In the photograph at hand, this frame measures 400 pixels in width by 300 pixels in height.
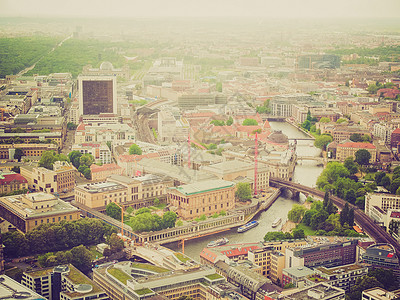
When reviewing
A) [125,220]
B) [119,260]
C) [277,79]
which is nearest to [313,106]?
[277,79]

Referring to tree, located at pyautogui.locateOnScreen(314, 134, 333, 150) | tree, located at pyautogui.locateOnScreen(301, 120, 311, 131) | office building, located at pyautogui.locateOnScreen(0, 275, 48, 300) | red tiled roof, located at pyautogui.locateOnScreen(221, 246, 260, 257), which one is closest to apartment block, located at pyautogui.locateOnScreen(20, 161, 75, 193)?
red tiled roof, located at pyautogui.locateOnScreen(221, 246, 260, 257)

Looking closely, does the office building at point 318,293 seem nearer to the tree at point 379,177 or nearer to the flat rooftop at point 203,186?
the flat rooftop at point 203,186

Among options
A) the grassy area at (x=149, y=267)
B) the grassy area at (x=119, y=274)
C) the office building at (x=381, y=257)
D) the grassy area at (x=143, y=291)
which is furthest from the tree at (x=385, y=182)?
the grassy area at (x=143, y=291)

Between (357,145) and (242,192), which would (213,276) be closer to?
(242,192)

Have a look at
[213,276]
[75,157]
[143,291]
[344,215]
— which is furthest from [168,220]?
[75,157]

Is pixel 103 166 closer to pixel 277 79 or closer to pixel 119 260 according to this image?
pixel 119 260
